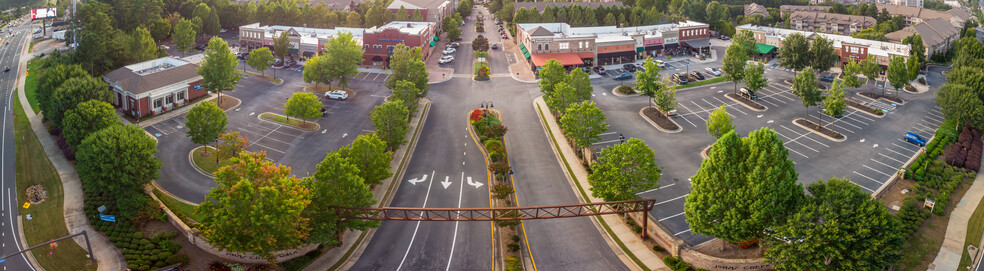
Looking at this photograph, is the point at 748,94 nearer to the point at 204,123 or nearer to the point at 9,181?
the point at 204,123

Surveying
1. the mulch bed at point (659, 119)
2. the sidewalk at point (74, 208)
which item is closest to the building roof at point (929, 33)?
the mulch bed at point (659, 119)

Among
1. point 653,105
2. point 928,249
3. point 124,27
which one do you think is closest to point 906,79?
point 653,105

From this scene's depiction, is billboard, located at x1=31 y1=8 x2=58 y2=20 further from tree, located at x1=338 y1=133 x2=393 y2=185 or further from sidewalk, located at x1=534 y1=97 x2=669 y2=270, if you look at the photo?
sidewalk, located at x1=534 y1=97 x2=669 y2=270

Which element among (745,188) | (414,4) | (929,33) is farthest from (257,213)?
(929,33)

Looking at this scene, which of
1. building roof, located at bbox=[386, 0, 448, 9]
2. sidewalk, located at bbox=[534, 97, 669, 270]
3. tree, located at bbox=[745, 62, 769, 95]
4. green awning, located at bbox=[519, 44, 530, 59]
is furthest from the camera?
building roof, located at bbox=[386, 0, 448, 9]

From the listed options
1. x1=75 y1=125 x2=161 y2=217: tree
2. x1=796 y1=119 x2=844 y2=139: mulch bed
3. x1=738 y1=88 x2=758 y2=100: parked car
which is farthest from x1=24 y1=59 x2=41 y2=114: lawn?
x1=796 y1=119 x2=844 y2=139: mulch bed

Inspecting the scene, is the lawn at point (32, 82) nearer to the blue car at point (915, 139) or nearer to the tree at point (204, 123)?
the tree at point (204, 123)

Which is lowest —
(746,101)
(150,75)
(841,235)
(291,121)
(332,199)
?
(841,235)

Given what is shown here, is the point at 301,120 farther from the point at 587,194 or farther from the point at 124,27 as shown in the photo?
the point at 124,27
